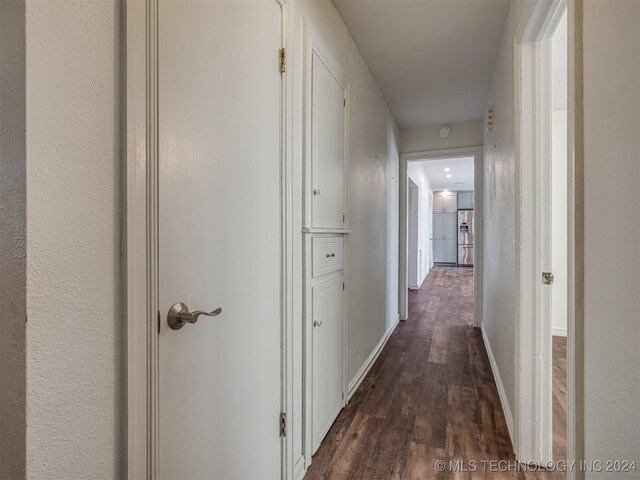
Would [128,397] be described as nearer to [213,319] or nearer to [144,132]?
[213,319]

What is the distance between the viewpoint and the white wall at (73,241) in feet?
1.81

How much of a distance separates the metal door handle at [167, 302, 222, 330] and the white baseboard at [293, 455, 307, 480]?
1023 millimetres

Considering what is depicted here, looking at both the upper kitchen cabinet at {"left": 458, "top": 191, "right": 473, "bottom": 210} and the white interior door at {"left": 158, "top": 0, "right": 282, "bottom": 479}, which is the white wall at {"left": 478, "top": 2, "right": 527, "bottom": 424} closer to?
the white interior door at {"left": 158, "top": 0, "right": 282, "bottom": 479}

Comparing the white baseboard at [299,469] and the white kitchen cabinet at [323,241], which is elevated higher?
the white kitchen cabinet at [323,241]

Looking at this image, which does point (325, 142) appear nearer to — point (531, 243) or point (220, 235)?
point (220, 235)

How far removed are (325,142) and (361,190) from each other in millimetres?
802

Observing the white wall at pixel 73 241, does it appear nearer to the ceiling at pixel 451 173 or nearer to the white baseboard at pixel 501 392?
the white baseboard at pixel 501 392

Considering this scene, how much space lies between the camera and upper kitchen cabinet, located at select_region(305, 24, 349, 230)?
5.28ft

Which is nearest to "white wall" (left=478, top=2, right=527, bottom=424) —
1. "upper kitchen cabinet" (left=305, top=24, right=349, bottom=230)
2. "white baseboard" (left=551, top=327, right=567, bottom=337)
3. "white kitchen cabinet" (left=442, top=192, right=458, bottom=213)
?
Result: "upper kitchen cabinet" (left=305, top=24, right=349, bottom=230)

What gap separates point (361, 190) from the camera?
99.7 inches

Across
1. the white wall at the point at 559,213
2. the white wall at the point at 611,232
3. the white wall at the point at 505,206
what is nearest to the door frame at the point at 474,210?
the white wall at the point at 559,213

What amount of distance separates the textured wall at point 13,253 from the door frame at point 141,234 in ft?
0.54

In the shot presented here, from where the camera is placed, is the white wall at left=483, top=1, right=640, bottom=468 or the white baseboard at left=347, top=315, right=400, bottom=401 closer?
the white wall at left=483, top=1, right=640, bottom=468

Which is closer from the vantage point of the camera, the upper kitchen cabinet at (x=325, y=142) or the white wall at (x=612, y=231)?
the white wall at (x=612, y=231)
